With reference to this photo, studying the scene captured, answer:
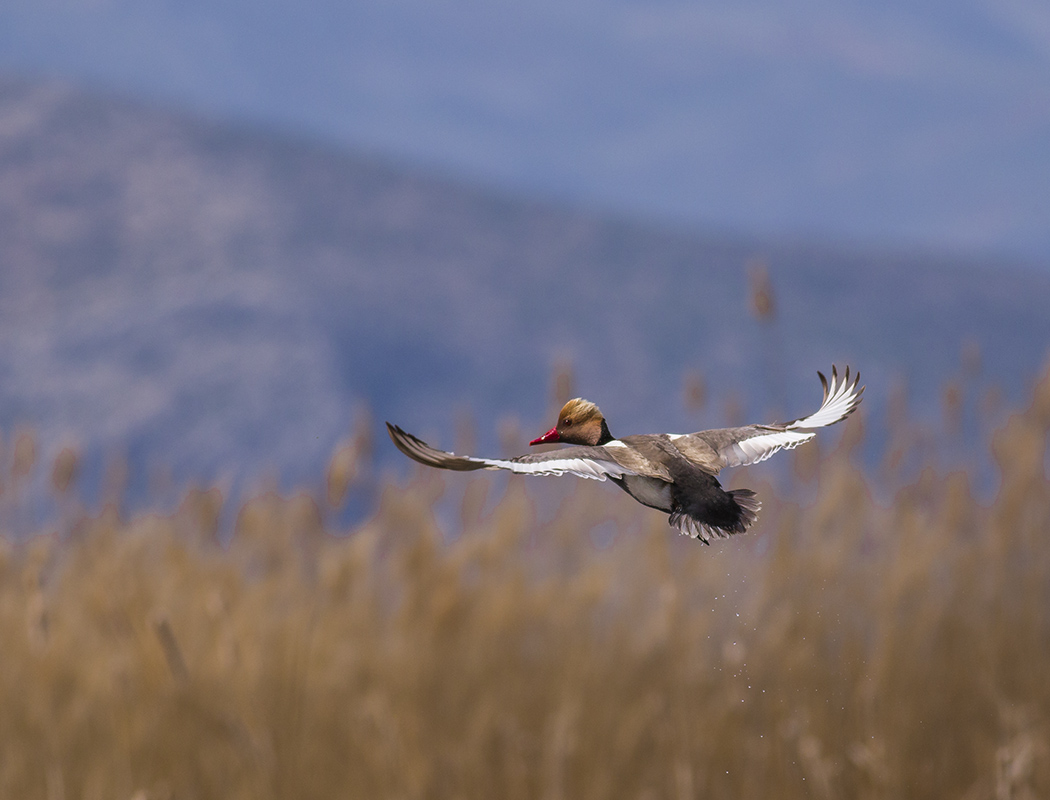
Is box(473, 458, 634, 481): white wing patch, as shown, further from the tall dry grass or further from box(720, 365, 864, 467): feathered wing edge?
the tall dry grass

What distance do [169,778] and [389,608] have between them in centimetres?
72

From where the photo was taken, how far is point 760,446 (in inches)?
10.8

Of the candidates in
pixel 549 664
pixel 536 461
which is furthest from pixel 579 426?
pixel 549 664

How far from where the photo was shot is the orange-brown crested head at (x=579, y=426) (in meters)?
0.26

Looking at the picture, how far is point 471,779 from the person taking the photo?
1804mm

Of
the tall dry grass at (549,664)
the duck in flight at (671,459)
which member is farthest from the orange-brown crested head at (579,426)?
the tall dry grass at (549,664)

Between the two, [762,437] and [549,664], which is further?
[549,664]

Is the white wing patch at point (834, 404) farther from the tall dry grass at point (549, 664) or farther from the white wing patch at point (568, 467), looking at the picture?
the tall dry grass at point (549, 664)

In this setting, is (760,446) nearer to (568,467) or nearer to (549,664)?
(568,467)

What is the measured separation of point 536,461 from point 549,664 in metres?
1.97

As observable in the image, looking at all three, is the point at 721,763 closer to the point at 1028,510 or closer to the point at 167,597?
the point at 1028,510

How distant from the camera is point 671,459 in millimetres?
257

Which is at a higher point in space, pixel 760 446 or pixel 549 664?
pixel 760 446

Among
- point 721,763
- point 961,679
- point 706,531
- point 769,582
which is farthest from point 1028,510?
point 706,531
